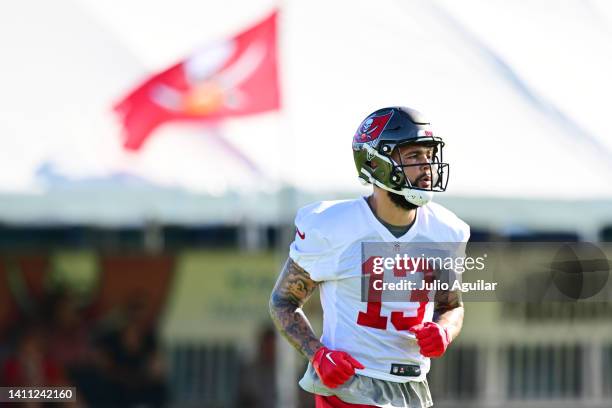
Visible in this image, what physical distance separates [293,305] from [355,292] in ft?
0.90

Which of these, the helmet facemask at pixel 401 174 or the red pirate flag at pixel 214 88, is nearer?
the helmet facemask at pixel 401 174

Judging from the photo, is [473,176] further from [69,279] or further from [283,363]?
[69,279]

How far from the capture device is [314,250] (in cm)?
486

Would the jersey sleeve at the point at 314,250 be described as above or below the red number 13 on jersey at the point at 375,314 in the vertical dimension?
above

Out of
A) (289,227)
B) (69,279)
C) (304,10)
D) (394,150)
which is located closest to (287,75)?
(304,10)

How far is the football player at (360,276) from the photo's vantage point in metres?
4.79

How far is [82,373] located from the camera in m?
11.2

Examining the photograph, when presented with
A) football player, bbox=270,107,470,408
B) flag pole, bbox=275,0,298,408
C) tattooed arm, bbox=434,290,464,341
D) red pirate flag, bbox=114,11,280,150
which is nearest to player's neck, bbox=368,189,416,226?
football player, bbox=270,107,470,408

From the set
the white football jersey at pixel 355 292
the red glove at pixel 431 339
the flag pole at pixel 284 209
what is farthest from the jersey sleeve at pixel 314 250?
the flag pole at pixel 284 209

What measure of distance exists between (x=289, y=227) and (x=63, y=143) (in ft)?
6.38

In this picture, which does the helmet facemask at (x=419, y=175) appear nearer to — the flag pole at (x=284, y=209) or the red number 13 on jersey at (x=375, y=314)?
the red number 13 on jersey at (x=375, y=314)

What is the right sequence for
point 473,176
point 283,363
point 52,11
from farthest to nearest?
point 52,11, point 473,176, point 283,363

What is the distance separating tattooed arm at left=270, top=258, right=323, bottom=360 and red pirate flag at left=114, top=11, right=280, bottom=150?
501cm

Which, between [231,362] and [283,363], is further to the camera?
[231,362]
